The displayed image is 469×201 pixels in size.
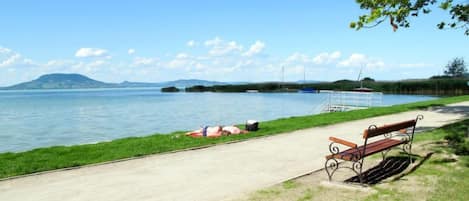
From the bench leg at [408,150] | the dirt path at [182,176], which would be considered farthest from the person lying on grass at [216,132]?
the bench leg at [408,150]

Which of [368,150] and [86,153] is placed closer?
[368,150]

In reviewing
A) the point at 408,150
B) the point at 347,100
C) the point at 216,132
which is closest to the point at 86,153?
the point at 216,132

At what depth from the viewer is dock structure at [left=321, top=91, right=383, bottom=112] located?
2833 cm

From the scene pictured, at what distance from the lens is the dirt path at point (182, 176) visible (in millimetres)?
5641

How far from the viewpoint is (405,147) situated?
334 inches

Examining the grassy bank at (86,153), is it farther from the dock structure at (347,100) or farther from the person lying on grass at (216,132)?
the dock structure at (347,100)

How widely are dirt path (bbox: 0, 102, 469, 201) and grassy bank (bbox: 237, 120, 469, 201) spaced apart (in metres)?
0.46

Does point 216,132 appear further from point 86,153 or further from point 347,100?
point 347,100

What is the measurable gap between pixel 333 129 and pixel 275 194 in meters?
7.77

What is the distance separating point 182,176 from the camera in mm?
6598

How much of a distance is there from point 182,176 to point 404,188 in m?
3.25

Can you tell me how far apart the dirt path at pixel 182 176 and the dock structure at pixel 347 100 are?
64.3ft

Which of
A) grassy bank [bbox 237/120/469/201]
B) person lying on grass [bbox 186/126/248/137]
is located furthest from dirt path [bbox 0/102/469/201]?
person lying on grass [bbox 186/126/248/137]

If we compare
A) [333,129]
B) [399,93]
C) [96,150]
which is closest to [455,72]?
[399,93]
